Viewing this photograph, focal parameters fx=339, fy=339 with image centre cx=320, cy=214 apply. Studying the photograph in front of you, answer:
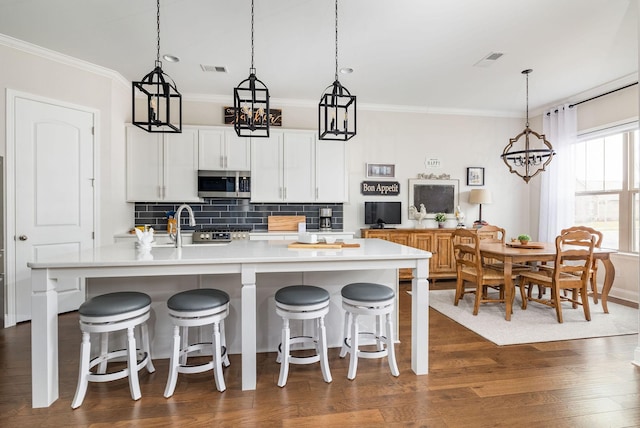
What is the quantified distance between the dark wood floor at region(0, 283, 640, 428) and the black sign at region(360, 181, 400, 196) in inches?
121

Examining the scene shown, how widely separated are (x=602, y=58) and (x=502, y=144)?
A: 2.16 metres

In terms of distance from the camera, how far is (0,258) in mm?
3346

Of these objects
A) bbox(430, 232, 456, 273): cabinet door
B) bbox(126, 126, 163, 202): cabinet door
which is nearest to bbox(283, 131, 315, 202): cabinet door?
bbox(126, 126, 163, 202): cabinet door

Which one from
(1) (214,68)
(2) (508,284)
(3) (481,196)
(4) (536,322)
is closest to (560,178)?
(3) (481,196)

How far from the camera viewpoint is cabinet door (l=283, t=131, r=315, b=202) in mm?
4883

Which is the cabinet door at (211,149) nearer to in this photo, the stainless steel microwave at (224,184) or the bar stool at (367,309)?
the stainless steel microwave at (224,184)

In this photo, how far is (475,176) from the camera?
581cm

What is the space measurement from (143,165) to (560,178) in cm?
603

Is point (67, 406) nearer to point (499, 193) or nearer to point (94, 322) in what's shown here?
point (94, 322)

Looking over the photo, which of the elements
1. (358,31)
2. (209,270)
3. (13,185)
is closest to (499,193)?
(358,31)

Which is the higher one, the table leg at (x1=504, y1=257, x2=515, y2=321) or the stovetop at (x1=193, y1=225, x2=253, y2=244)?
the stovetop at (x1=193, y1=225, x2=253, y2=244)

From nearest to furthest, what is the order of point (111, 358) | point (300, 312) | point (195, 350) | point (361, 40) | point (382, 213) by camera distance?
point (300, 312), point (111, 358), point (195, 350), point (361, 40), point (382, 213)

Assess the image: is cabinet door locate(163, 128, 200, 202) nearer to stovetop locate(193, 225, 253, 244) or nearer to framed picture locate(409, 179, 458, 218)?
stovetop locate(193, 225, 253, 244)

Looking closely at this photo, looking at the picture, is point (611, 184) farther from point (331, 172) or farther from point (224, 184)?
point (224, 184)
